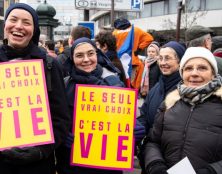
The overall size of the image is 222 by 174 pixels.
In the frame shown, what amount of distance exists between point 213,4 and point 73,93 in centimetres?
3167

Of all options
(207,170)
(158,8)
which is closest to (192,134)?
(207,170)

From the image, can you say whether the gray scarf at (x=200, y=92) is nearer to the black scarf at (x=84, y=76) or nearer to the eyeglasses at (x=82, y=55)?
the black scarf at (x=84, y=76)

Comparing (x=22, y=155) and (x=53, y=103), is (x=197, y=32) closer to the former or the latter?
(x=53, y=103)

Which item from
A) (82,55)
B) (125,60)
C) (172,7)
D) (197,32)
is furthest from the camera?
(172,7)

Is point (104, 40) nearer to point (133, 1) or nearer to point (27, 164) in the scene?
point (27, 164)

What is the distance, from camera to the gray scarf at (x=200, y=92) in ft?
8.40

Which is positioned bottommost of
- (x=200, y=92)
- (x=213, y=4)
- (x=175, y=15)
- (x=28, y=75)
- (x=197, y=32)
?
(x=200, y=92)

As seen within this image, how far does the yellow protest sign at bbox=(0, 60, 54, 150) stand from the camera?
2445 mm

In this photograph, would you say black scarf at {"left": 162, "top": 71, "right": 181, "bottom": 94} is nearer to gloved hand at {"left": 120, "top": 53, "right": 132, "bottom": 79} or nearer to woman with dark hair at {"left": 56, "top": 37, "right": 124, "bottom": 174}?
woman with dark hair at {"left": 56, "top": 37, "right": 124, "bottom": 174}

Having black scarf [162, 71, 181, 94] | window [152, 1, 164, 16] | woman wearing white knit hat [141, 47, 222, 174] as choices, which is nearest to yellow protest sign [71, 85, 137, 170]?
woman wearing white knit hat [141, 47, 222, 174]

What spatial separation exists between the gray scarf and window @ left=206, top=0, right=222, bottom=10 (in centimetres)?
3119

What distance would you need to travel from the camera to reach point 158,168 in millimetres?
2557

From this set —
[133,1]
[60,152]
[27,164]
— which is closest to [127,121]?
[60,152]

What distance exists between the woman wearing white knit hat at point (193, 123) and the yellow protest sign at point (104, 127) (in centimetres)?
21
